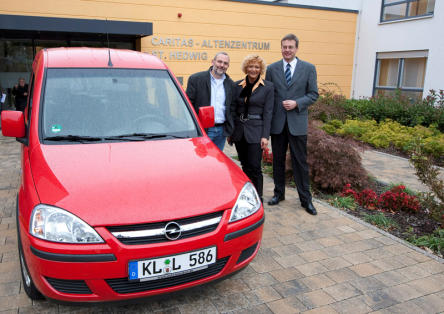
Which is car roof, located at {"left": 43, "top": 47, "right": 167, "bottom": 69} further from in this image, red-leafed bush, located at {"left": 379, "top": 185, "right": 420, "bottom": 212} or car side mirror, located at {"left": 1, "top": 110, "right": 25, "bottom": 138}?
red-leafed bush, located at {"left": 379, "top": 185, "right": 420, "bottom": 212}

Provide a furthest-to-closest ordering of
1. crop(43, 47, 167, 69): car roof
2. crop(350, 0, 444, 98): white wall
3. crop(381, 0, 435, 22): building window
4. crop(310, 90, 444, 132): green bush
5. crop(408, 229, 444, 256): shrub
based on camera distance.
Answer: crop(381, 0, 435, 22): building window < crop(350, 0, 444, 98): white wall < crop(310, 90, 444, 132): green bush < crop(408, 229, 444, 256): shrub < crop(43, 47, 167, 69): car roof

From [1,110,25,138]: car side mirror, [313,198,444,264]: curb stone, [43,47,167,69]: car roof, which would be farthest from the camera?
[313,198,444,264]: curb stone

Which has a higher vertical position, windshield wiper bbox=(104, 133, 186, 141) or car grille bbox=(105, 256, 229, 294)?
windshield wiper bbox=(104, 133, 186, 141)

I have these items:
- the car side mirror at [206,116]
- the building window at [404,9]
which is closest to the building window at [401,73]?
the building window at [404,9]

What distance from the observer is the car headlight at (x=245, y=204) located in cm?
258

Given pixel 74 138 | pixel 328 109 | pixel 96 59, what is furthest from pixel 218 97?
pixel 328 109

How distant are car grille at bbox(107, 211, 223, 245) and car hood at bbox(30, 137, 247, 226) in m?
0.04

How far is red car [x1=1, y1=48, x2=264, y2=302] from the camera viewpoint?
7.16 ft

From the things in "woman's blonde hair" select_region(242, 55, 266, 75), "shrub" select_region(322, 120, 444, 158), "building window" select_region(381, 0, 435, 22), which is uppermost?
"building window" select_region(381, 0, 435, 22)

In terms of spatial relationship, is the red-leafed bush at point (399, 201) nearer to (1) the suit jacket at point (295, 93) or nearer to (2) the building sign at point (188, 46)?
(1) the suit jacket at point (295, 93)

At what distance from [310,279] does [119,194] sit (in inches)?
72.9

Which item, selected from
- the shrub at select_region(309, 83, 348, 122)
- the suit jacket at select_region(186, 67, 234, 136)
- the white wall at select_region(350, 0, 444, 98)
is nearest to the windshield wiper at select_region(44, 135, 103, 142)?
the suit jacket at select_region(186, 67, 234, 136)

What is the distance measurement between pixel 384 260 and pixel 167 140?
241 cm

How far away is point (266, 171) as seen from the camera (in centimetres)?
671
